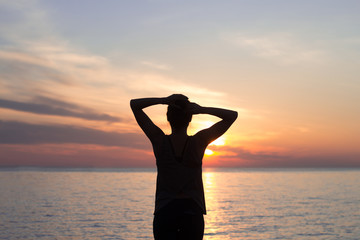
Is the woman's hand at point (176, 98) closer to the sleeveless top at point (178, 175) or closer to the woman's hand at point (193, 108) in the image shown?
the woman's hand at point (193, 108)

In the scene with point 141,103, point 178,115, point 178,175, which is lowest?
point 178,175

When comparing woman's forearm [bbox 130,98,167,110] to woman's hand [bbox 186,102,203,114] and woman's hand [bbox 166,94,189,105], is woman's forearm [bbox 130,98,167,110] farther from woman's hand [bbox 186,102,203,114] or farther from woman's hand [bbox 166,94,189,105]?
woman's hand [bbox 186,102,203,114]

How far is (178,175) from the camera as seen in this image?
137 inches

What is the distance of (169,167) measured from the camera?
11.5 ft

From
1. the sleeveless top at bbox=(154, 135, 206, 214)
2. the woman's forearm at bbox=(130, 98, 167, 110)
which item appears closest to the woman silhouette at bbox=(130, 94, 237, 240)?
the sleeveless top at bbox=(154, 135, 206, 214)

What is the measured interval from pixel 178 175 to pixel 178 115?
53cm

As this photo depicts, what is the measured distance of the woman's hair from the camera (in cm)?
351

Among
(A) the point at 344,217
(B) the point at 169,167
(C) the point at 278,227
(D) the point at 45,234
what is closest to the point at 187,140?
(B) the point at 169,167

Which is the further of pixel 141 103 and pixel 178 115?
pixel 141 103

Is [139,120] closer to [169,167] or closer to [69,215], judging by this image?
[169,167]

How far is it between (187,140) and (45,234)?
746 inches

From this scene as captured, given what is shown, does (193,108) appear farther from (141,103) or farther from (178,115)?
(141,103)

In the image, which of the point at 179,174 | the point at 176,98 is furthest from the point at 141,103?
the point at 179,174

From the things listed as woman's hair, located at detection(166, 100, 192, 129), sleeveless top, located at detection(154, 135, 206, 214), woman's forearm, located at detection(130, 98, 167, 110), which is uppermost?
woman's forearm, located at detection(130, 98, 167, 110)
